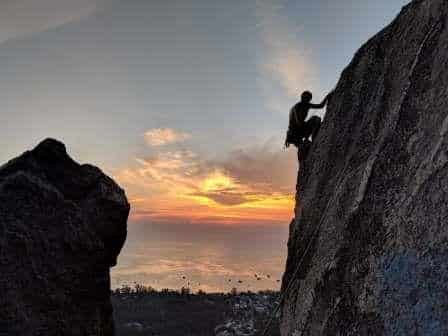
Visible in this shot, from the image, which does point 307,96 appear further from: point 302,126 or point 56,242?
point 56,242

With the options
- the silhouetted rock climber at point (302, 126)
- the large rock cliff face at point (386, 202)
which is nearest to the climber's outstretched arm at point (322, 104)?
the silhouetted rock climber at point (302, 126)

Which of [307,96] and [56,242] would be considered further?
[307,96]

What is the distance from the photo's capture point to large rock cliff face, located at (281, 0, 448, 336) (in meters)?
5.34

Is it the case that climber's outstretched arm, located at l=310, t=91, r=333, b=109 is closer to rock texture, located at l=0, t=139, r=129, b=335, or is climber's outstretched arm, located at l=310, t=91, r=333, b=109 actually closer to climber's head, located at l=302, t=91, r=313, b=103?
climber's head, located at l=302, t=91, r=313, b=103

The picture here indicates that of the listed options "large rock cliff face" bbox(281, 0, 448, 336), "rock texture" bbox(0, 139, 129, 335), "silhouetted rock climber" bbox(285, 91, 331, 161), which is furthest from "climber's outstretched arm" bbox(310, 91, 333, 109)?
"rock texture" bbox(0, 139, 129, 335)

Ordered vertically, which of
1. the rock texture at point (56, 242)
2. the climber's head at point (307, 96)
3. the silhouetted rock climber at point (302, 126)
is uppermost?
the climber's head at point (307, 96)

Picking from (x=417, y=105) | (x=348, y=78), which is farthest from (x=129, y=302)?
(x=417, y=105)

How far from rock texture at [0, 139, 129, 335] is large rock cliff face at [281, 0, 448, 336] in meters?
4.59

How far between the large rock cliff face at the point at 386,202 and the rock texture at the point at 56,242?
4586mm

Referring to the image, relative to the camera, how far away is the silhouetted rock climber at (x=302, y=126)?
39.9 ft

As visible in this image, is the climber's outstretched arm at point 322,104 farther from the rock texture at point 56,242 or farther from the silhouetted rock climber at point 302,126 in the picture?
the rock texture at point 56,242

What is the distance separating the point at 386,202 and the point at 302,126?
6101 millimetres

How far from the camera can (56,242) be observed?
10844 millimetres

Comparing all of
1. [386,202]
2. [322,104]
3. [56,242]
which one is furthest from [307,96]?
[56,242]
